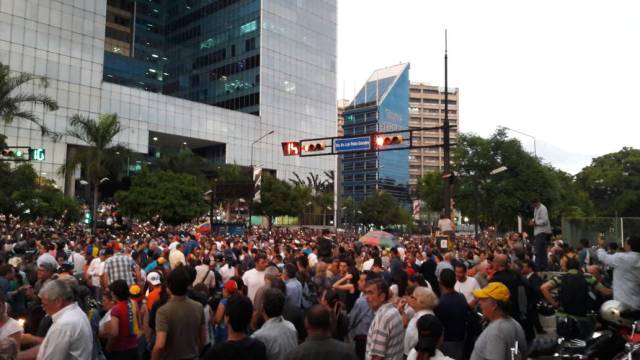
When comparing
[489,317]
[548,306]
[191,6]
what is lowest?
[548,306]

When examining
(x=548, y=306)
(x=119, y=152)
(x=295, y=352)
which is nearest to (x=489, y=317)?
(x=295, y=352)

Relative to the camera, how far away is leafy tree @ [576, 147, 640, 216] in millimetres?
61500

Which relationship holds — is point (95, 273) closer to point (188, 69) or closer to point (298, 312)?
point (298, 312)

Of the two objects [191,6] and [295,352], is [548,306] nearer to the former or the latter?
[295,352]

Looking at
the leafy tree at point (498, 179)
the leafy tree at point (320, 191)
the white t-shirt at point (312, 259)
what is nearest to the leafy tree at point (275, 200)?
the leafy tree at point (320, 191)

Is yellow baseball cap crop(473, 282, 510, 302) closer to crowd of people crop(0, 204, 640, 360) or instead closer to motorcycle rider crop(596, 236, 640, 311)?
crowd of people crop(0, 204, 640, 360)

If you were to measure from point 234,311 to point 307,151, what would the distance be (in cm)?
2117

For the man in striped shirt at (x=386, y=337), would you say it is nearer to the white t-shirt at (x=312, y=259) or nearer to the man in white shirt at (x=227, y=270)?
the man in white shirt at (x=227, y=270)

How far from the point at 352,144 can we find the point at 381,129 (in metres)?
112

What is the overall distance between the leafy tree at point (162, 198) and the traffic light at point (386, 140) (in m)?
23.8

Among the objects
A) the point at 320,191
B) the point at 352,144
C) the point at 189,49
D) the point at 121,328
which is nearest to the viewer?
the point at 121,328

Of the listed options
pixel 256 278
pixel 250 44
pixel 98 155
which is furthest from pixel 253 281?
pixel 250 44

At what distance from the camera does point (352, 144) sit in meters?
24.4

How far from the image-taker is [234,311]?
13.9 ft
